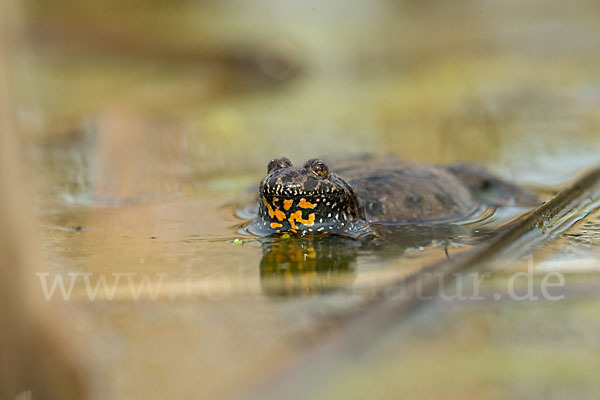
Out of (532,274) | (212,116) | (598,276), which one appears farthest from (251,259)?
(212,116)

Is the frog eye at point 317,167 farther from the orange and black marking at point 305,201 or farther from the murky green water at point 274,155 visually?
the murky green water at point 274,155

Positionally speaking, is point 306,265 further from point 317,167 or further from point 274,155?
point 274,155

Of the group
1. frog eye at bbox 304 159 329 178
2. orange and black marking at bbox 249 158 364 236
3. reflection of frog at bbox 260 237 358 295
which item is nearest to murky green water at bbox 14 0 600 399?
reflection of frog at bbox 260 237 358 295

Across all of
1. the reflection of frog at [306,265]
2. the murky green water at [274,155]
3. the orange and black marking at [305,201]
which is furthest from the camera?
the orange and black marking at [305,201]

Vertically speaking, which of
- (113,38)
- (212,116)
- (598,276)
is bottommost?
(598,276)

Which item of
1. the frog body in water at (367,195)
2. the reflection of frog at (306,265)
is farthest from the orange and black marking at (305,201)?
the reflection of frog at (306,265)

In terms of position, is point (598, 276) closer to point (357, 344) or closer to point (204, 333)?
point (357, 344)

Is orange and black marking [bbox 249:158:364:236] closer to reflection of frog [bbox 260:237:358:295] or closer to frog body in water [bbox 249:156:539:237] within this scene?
frog body in water [bbox 249:156:539:237]
